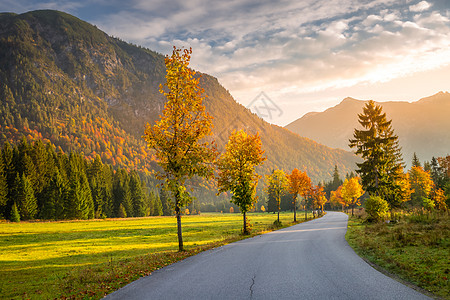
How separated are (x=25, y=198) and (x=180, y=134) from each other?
6042 cm

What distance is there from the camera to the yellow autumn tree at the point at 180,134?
17281mm

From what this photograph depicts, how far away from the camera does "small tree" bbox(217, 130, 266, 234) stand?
30719 mm

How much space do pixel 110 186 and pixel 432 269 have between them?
95.7 meters

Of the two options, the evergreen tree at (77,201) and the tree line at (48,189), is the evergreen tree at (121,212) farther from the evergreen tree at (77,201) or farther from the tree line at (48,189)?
the evergreen tree at (77,201)

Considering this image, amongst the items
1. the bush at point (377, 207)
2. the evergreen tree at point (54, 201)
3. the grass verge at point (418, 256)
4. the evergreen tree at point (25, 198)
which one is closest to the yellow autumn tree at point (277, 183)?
the bush at point (377, 207)

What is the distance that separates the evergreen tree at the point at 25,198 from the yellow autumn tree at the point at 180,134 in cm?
5824

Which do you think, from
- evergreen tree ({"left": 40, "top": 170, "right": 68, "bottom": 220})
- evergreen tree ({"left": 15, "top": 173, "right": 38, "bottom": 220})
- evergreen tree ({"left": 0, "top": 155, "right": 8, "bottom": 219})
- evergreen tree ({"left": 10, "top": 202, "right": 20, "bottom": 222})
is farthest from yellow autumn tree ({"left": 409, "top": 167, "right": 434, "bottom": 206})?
evergreen tree ({"left": 0, "top": 155, "right": 8, "bottom": 219})

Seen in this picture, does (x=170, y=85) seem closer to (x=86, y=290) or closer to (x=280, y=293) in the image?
(x=86, y=290)

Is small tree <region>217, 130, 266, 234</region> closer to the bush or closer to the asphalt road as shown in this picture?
the bush

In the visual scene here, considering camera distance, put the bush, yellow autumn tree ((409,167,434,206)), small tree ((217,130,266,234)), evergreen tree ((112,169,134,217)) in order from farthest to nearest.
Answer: evergreen tree ((112,169,134,217))
yellow autumn tree ((409,167,434,206))
the bush
small tree ((217,130,266,234))

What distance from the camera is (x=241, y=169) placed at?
103 ft

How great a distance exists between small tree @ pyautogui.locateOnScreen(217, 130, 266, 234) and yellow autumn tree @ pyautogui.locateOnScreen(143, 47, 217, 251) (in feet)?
40.3

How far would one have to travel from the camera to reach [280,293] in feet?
26.4

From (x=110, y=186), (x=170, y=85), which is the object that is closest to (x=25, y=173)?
(x=110, y=186)
